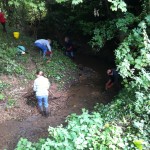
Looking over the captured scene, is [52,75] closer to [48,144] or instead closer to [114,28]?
Result: [114,28]

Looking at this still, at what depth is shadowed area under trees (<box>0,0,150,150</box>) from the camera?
6.41 m

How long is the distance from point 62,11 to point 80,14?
6.99 ft

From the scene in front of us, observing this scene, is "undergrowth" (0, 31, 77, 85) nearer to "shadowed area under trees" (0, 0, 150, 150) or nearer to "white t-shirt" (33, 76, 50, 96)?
"shadowed area under trees" (0, 0, 150, 150)

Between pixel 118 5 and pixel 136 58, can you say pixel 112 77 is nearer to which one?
pixel 136 58

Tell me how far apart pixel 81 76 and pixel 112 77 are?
7.25ft

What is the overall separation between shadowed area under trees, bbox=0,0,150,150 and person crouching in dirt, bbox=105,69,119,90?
0.25 m

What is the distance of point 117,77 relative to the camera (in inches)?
492

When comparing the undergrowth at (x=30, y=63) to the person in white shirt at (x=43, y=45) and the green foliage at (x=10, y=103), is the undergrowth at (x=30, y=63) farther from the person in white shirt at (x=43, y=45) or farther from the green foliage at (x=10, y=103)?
the green foliage at (x=10, y=103)

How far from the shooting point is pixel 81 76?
47.1 feet

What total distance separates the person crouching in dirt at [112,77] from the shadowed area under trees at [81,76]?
0.25m

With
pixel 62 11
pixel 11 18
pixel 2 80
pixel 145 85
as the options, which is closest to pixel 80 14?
pixel 62 11

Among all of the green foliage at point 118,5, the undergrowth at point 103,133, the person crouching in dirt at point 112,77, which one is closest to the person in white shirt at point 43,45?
the person crouching in dirt at point 112,77

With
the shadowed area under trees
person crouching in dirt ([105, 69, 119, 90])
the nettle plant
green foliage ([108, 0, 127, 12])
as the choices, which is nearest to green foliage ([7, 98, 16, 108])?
the shadowed area under trees

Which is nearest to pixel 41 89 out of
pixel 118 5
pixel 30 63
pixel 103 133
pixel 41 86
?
pixel 41 86
